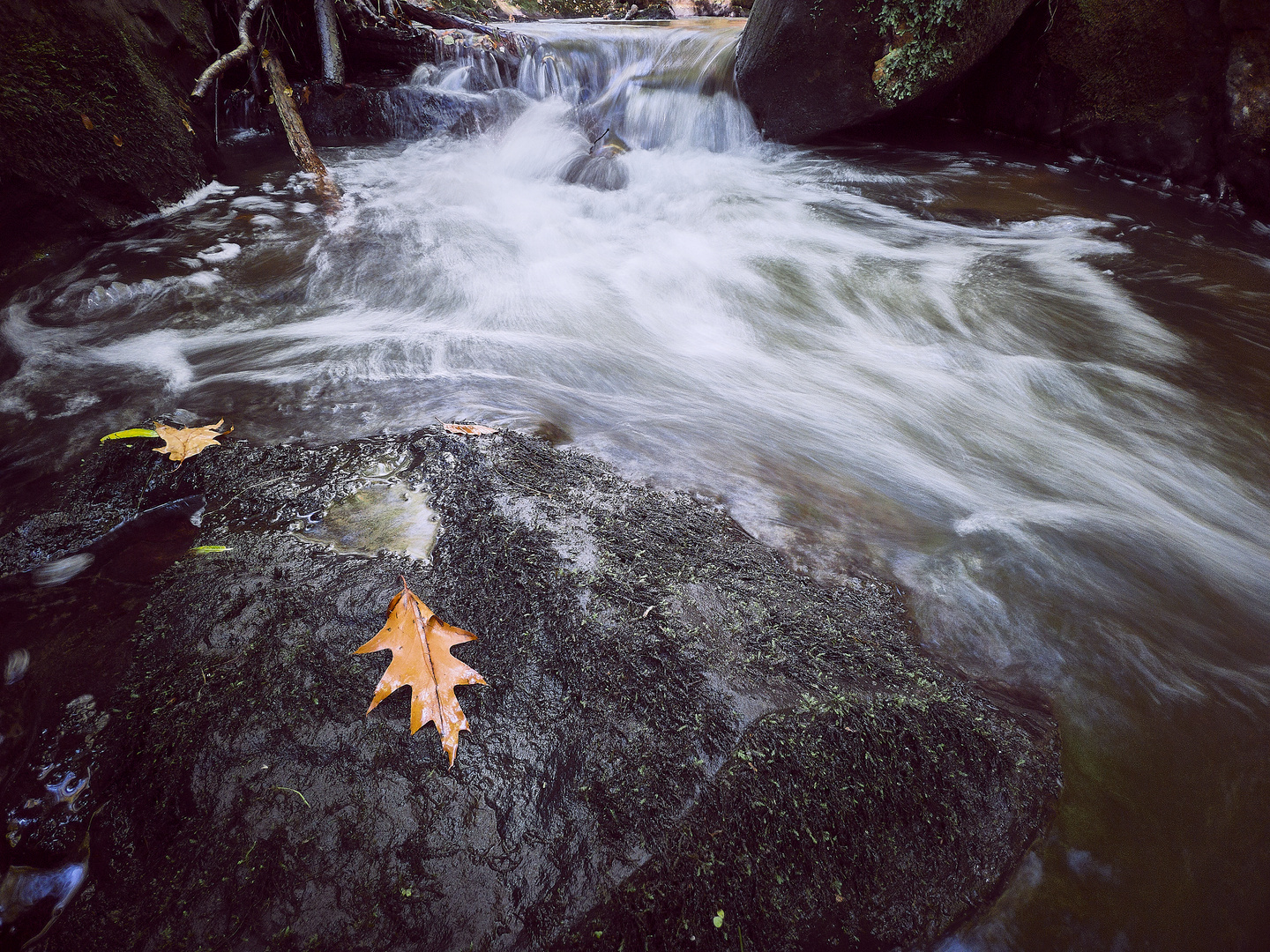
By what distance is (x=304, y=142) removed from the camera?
17.1 ft

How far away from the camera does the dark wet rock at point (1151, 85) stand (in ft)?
16.3

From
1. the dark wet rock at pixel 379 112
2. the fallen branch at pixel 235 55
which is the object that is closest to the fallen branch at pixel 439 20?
the dark wet rock at pixel 379 112

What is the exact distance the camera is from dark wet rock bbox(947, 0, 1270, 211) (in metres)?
4.98

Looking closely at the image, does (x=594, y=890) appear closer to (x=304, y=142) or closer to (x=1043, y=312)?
(x=1043, y=312)

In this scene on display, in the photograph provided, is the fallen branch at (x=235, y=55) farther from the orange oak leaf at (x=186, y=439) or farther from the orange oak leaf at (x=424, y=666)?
the orange oak leaf at (x=424, y=666)

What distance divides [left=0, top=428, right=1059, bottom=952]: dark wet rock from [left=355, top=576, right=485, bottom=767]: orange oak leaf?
0.03m

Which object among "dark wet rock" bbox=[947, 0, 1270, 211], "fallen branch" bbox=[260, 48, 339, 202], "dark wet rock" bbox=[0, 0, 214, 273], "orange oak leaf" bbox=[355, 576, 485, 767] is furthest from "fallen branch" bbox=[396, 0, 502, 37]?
"orange oak leaf" bbox=[355, 576, 485, 767]

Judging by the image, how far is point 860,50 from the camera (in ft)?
18.6

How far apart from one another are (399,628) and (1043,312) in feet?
14.4

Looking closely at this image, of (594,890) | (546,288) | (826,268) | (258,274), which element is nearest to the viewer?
(594,890)

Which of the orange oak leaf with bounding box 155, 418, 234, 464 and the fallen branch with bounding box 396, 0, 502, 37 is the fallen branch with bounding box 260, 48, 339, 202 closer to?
the fallen branch with bounding box 396, 0, 502, 37

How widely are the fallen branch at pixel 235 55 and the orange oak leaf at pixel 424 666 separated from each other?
194 inches

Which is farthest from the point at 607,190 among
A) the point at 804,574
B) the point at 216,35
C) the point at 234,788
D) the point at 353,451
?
the point at 234,788

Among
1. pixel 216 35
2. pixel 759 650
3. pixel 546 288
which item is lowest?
pixel 546 288
